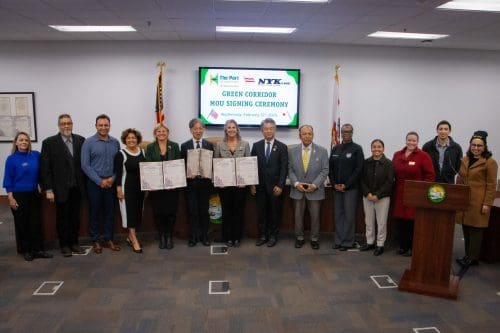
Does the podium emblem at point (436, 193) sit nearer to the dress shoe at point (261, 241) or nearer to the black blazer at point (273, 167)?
the black blazer at point (273, 167)

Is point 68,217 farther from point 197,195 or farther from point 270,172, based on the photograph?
point 270,172

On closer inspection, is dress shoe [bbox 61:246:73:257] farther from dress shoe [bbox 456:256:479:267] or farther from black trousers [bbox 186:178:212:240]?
dress shoe [bbox 456:256:479:267]

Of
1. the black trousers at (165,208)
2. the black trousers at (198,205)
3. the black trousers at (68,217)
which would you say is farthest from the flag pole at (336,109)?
the black trousers at (68,217)

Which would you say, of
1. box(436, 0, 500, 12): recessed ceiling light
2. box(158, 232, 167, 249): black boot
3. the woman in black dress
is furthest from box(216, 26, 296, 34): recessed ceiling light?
box(158, 232, 167, 249): black boot

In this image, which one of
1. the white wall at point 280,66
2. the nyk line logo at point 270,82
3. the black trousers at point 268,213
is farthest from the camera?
the nyk line logo at point 270,82

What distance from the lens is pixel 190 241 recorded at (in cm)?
440

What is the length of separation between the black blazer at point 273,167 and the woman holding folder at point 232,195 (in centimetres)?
18

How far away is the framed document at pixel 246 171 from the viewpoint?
13.7ft

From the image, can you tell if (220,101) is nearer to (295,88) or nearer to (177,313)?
(295,88)

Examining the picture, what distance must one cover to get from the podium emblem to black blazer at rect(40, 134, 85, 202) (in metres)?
3.52

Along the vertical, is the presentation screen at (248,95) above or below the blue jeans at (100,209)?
above

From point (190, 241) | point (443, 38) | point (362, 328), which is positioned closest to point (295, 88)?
point (443, 38)

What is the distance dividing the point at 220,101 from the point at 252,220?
2742 millimetres

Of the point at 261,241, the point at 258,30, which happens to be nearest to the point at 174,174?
the point at 261,241
